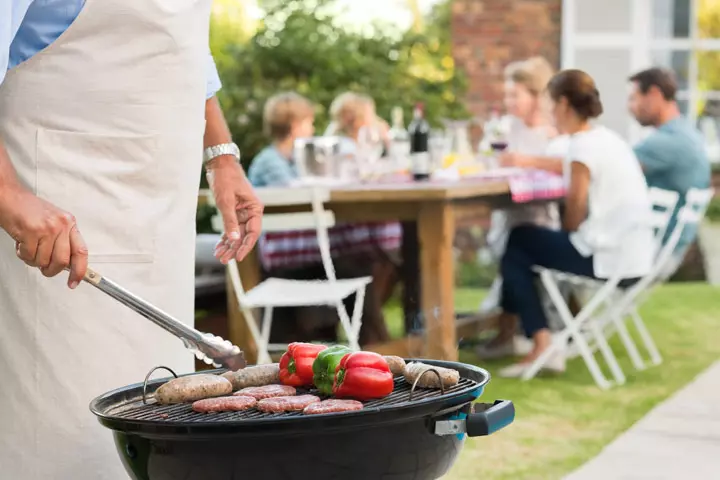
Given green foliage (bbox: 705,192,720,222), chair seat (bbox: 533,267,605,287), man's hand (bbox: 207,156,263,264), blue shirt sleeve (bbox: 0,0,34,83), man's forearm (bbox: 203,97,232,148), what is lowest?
green foliage (bbox: 705,192,720,222)

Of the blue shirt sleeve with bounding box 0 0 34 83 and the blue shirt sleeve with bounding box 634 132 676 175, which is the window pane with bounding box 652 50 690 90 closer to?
the blue shirt sleeve with bounding box 634 132 676 175

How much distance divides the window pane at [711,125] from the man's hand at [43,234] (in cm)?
998

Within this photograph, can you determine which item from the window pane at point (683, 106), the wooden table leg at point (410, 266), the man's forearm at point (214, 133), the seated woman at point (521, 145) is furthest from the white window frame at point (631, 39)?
the man's forearm at point (214, 133)

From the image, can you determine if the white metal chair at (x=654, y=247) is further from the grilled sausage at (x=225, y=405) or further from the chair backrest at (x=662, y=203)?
the grilled sausage at (x=225, y=405)

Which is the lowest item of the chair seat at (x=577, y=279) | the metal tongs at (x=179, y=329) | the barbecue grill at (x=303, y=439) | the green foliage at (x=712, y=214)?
the green foliage at (x=712, y=214)

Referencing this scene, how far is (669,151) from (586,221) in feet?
2.51

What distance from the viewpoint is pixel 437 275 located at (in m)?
5.51

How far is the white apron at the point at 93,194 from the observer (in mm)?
2117

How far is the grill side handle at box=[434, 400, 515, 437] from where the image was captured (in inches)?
74.7

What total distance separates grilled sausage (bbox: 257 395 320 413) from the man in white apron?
1.24 feet

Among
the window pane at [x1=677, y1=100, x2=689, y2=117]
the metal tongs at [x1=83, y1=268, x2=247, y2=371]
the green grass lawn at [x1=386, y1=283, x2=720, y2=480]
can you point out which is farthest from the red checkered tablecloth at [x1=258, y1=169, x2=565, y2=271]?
the window pane at [x1=677, y1=100, x2=689, y2=117]

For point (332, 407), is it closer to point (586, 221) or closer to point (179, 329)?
point (179, 329)

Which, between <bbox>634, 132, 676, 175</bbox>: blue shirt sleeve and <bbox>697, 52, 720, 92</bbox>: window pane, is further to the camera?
<bbox>697, 52, 720, 92</bbox>: window pane

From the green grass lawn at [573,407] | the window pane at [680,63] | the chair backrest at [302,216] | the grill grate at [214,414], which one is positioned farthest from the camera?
the window pane at [680,63]
